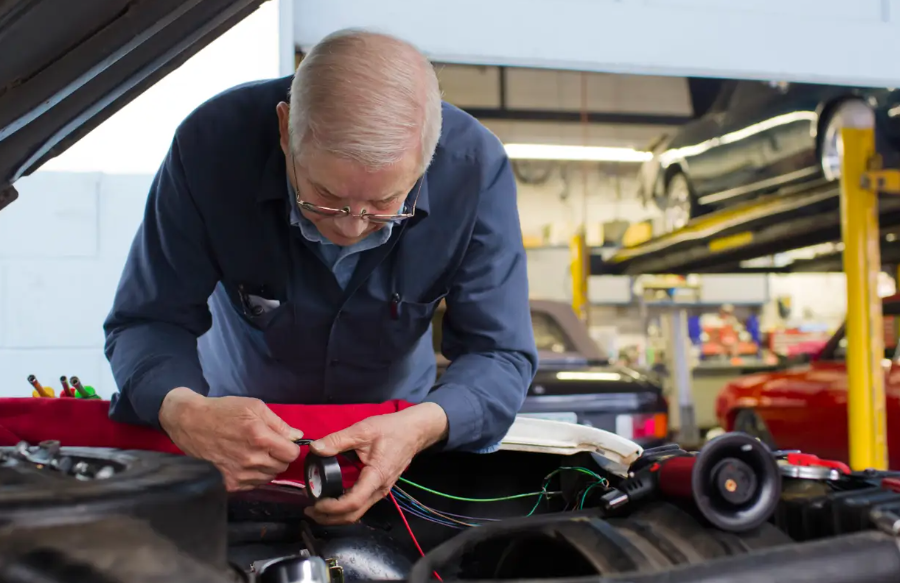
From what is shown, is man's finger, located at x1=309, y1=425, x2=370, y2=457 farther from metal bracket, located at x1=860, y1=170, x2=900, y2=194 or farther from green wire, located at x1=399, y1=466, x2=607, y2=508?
metal bracket, located at x1=860, y1=170, x2=900, y2=194

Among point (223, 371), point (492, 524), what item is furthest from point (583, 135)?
point (492, 524)

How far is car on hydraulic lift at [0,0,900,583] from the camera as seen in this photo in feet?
2.02

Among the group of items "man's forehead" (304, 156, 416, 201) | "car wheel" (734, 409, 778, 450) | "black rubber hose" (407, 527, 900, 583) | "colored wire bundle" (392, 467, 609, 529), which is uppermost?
"man's forehead" (304, 156, 416, 201)

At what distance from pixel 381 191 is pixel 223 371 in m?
0.83

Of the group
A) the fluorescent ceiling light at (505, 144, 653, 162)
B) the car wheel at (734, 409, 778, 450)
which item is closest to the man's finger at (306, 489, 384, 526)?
the car wheel at (734, 409, 778, 450)

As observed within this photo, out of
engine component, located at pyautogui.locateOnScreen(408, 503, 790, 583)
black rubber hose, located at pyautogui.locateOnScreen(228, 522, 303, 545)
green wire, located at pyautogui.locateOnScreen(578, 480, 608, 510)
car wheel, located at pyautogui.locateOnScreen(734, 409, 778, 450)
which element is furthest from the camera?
car wheel, located at pyautogui.locateOnScreen(734, 409, 778, 450)

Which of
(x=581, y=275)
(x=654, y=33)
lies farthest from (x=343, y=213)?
(x=581, y=275)

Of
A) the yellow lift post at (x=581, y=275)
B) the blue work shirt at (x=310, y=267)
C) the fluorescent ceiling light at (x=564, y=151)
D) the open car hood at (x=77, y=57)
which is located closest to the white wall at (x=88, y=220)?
the blue work shirt at (x=310, y=267)

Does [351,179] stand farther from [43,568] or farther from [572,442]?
[43,568]

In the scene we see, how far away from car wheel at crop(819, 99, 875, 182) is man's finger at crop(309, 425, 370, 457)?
11.3 ft

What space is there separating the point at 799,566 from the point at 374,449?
56 cm

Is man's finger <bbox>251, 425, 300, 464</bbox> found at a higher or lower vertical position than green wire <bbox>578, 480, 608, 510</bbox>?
higher

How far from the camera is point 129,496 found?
616 mm

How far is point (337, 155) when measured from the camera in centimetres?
115
